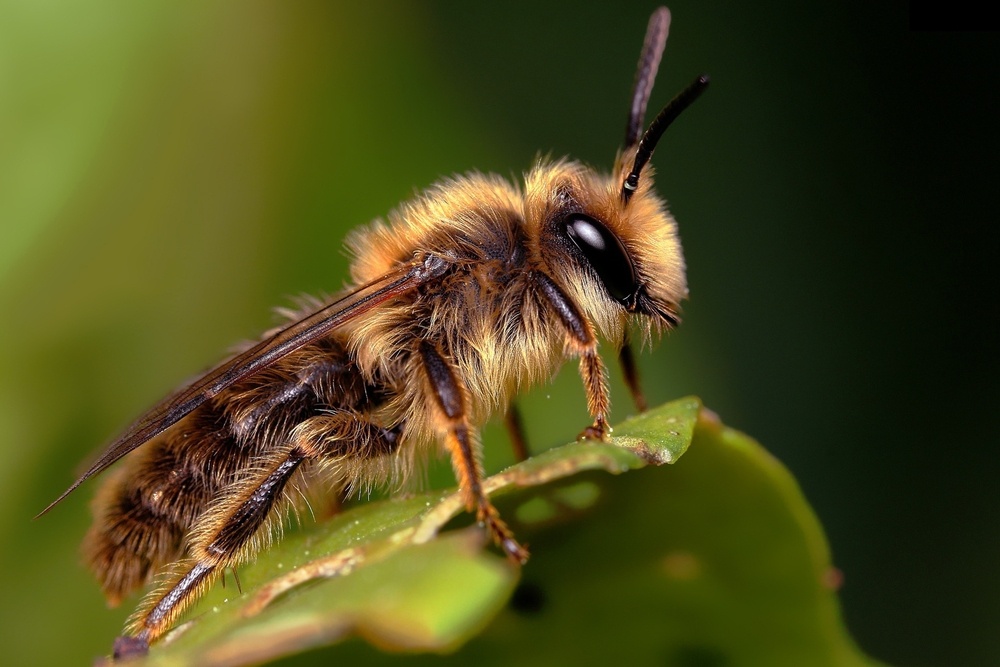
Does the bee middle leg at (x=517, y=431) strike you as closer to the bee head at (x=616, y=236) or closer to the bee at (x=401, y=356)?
the bee at (x=401, y=356)

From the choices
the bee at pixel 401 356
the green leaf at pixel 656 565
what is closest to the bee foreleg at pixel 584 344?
the bee at pixel 401 356

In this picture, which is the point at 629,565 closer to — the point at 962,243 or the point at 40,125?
the point at 40,125

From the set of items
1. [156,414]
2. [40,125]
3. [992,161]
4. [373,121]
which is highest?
[40,125]

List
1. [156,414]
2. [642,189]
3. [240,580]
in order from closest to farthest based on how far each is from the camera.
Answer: [240,580]
[156,414]
[642,189]

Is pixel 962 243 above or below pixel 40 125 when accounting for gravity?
below

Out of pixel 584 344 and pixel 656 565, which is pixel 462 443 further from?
pixel 656 565

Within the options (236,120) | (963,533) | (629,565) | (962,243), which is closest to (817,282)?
(962,243)
